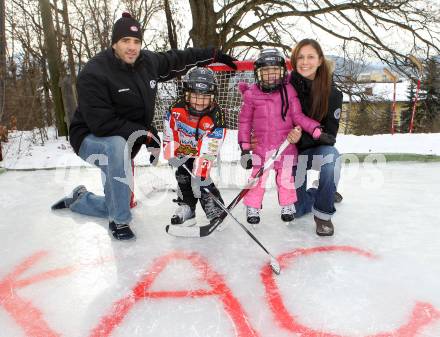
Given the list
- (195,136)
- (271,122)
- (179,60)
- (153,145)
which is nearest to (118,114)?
(153,145)

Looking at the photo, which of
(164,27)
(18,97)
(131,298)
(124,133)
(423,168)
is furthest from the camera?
(164,27)

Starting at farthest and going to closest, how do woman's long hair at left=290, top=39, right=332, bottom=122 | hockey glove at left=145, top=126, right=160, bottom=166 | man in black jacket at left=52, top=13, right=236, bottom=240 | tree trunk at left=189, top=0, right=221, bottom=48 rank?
tree trunk at left=189, top=0, right=221, bottom=48
hockey glove at left=145, top=126, right=160, bottom=166
woman's long hair at left=290, top=39, right=332, bottom=122
man in black jacket at left=52, top=13, right=236, bottom=240

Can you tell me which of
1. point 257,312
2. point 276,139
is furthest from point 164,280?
point 276,139

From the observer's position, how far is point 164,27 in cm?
1181

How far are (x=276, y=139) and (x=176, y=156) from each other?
635 mm

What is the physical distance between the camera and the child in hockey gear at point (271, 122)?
232 centimetres

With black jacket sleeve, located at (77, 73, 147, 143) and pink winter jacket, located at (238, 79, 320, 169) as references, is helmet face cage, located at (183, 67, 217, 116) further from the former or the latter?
black jacket sleeve, located at (77, 73, 147, 143)

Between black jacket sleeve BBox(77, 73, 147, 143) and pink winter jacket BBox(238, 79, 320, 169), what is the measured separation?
76 centimetres

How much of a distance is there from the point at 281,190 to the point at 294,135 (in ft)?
1.18

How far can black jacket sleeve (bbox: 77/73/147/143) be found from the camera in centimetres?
225

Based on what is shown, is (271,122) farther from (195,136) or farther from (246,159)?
(195,136)

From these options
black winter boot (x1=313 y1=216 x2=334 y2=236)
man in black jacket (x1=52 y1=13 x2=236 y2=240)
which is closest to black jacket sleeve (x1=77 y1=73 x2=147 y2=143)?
man in black jacket (x1=52 y1=13 x2=236 y2=240)

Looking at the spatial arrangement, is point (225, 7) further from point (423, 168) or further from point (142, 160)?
point (423, 168)

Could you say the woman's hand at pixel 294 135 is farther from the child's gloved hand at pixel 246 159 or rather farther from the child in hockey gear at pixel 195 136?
the child in hockey gear at pixel 195 136
